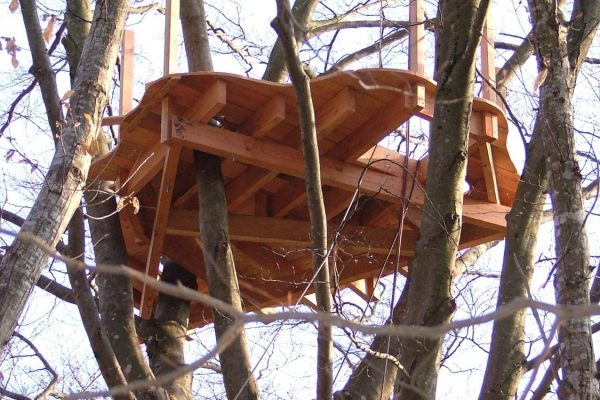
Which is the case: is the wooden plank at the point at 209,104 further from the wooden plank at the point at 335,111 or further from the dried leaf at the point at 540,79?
the dried leaf at the point at 540,79

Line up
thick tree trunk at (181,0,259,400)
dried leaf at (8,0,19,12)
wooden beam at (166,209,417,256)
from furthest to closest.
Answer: wooden beam at (166,209,417,256), thick tree trunk at (181,0,259,400), dried leaf at (8,0,19,12)

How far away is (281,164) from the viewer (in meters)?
4.86

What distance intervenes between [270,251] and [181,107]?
1.65 meters

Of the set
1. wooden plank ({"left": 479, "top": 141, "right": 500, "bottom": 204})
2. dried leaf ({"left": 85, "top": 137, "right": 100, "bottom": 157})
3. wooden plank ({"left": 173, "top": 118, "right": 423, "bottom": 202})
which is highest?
wooden plank ({"left": 479, "top": 141, "right": 500, "bottom": 204})

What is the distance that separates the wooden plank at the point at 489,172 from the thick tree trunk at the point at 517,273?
85 cm

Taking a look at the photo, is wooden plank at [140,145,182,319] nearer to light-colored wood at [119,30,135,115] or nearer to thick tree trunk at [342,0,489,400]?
light-colored wood at [119,30,135,115]

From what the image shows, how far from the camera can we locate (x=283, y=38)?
295 cm

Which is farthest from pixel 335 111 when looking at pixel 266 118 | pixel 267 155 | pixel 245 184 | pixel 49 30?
pixel 49 30

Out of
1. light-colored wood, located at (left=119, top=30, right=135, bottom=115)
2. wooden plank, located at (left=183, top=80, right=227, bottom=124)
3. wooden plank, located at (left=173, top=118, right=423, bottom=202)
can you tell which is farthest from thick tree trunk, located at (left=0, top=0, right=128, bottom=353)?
light-colored wood, located at (left=119, top=30, right=135, bottom=115)

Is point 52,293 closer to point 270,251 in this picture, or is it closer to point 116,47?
point 270,251

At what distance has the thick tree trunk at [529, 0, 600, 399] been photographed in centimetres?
315

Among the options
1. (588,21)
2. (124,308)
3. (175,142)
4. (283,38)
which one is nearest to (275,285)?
(124,308)

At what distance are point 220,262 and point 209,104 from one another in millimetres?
797

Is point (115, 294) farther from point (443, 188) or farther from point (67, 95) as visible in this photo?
point (443, 188)
